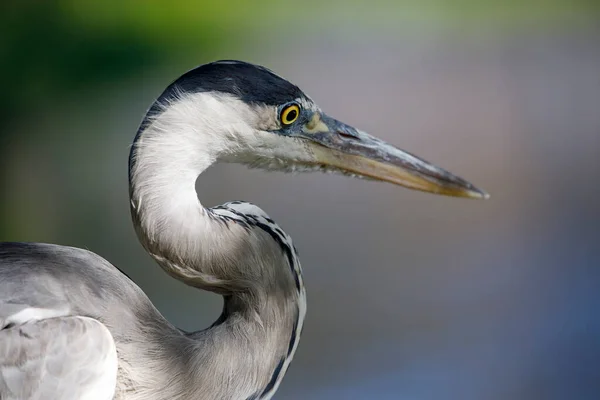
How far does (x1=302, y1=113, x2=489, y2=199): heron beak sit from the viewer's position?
1.53 m

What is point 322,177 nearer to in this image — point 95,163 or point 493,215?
point 493,215

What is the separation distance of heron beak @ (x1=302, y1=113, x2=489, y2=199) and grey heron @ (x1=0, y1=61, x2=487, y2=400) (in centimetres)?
3

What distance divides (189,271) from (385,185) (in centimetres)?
338

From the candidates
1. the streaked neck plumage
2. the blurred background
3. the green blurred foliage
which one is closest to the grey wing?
the streaked neck plumage

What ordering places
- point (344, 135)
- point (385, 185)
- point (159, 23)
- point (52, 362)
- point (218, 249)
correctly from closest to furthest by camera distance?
point (52, 362)
point (218, 249)
point (344, 135)
point (385, 185)
point (159, 23)

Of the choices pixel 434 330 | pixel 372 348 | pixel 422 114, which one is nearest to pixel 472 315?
pixel 434 330

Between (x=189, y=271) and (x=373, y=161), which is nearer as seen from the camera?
(x=189, y=271)

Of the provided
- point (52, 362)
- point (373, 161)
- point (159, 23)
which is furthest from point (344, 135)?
point (159, 23)

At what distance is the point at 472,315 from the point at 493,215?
1.02 m

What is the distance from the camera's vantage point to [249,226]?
4.65 feet

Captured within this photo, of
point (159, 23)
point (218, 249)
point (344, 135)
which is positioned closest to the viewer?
point (218, 249)

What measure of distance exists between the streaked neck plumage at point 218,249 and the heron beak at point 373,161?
150 millimetres

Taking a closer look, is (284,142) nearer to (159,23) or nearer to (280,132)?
(280,132)

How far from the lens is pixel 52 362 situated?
1282mm
